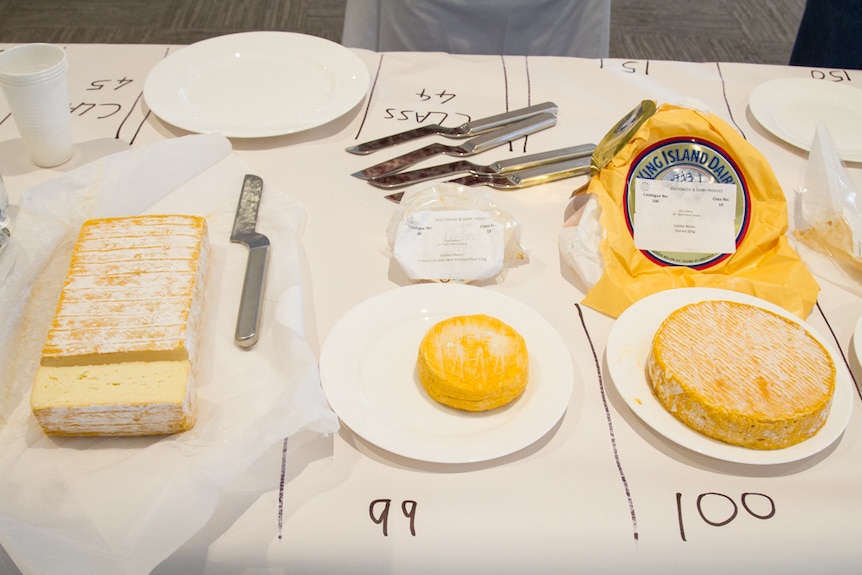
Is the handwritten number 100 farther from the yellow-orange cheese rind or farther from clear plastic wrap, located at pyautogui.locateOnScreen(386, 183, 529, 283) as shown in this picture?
clear plastic wrap, located at pyautogui.locateOnScreen(386, 183, 529, 283)

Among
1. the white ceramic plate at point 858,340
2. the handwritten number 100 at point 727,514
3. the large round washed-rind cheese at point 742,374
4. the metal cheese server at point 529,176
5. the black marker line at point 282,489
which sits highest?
Answer: the large round washed-rind cheese at point 742,374

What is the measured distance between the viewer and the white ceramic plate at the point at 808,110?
1.30 metres

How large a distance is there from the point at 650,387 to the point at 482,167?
1.75 feet

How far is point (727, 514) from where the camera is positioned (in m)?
0.74

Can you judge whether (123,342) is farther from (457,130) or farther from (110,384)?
(457,130)

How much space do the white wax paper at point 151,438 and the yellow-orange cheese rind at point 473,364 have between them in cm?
13

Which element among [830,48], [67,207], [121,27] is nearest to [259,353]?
[67,207]

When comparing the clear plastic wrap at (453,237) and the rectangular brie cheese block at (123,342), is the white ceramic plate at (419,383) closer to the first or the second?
the clear plastic wrap at (453,237)

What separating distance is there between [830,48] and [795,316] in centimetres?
153

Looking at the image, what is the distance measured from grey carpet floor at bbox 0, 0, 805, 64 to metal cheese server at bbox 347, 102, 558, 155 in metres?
1.89

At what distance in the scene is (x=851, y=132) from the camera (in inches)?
51.9

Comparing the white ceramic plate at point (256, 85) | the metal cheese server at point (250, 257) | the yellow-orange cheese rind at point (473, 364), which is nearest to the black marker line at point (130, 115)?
the white ceramic plate at point (256, 85)

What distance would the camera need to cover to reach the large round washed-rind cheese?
2.50 feet

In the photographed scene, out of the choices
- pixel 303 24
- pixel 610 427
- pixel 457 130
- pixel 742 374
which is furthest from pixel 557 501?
pixel 303 24
